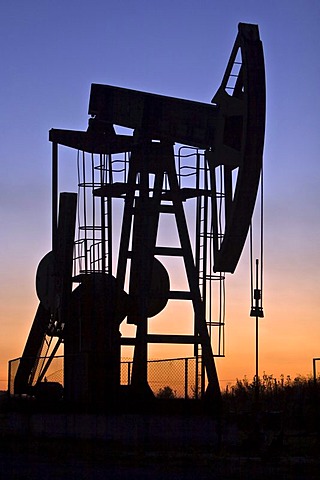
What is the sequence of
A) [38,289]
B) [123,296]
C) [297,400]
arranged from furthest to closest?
1. [297,400]
2. [38,289]
3. [123,296]

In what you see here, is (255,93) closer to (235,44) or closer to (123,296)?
(235,44)

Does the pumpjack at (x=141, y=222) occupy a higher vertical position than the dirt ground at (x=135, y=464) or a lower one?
higher

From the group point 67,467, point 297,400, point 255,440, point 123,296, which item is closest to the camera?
point 67,467

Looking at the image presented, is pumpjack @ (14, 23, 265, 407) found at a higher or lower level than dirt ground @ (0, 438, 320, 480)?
higher

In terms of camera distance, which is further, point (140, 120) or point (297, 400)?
point (297, 400)

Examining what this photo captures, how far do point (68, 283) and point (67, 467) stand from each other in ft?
28.9

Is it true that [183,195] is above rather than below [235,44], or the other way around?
below

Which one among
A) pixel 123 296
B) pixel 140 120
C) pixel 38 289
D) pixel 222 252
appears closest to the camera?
pixel 222 252

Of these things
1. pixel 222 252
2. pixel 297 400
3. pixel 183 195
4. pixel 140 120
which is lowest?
pixel 297 400

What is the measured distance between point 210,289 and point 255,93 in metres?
4.97

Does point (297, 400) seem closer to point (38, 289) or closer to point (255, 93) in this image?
point (38, 289)

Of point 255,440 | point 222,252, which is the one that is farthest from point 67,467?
point 222,252

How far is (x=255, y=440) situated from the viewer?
18.3 meters

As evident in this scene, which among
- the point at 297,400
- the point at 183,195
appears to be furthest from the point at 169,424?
the point at 297,400
